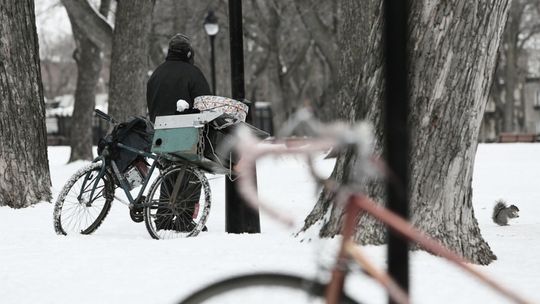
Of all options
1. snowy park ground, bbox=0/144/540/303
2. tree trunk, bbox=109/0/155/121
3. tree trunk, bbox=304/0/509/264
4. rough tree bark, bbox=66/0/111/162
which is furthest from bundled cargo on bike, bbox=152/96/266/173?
rough tree bark, bbox=66/0/111/162

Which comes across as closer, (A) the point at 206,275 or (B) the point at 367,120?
(A) the point at 206,275

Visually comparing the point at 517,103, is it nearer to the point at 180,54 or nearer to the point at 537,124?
the point at 537,124

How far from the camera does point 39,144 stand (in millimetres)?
10758

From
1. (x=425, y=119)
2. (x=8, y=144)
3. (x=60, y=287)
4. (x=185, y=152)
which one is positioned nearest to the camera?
(x=60, y=287)

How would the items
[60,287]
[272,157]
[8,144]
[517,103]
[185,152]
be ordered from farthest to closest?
1. [517,103]
2. [8,144]
3. [185,152]
4. [60,287]
5. [272,157]

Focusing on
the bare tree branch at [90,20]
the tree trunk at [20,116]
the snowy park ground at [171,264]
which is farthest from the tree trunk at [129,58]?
the snowy park ground at [171,264]

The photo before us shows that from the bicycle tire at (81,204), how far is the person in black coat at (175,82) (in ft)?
3.17

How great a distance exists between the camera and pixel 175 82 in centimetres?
852

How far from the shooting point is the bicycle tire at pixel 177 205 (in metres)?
7.73

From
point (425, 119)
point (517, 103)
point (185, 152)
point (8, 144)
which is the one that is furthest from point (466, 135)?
point (517, 103)

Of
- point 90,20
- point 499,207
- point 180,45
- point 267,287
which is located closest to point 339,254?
point 267,287

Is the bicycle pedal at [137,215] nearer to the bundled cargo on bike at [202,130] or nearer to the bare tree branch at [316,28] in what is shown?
the bundled cargo on bike at [202,130]

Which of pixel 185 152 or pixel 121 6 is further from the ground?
pixel 121 6

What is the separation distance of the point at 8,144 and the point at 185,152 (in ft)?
11.3
